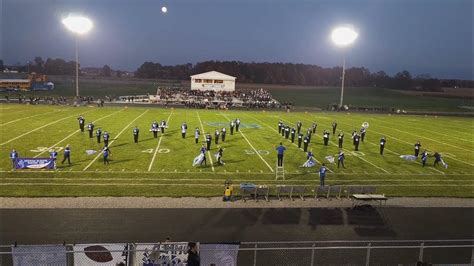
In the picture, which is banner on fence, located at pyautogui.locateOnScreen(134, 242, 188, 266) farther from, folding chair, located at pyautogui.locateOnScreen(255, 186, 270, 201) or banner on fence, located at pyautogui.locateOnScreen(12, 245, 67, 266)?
folding chair, located at pyautogui.locateOnScreen(255, 186, 270, 201)

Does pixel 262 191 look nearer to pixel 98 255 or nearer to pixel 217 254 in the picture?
pixel 217 254

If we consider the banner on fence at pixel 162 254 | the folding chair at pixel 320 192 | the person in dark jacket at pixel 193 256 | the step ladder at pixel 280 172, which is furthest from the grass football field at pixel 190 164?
the person in dark jacket at pixel 193 256

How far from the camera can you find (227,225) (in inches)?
515

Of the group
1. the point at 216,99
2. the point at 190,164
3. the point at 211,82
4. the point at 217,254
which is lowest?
the point at 190,164

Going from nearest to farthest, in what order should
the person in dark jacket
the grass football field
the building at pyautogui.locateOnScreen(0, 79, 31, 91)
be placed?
the person in dark jacket < the grass football field < the building at pyautogui.locateOnScreen(0, 79, 31, 91)

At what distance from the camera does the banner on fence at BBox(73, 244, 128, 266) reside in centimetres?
814

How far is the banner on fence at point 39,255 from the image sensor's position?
7973 millimetres

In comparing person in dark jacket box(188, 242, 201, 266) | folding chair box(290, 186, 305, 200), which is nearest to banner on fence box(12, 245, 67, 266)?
person in dark jacket box(188, 242, 201, 266)

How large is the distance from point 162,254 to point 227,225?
→ 4.91 m

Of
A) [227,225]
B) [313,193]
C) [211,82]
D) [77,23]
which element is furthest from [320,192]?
[211,82]

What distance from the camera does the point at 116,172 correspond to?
1939 cm

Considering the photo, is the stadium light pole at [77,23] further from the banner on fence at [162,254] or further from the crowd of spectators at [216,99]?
the banner on fence at [162,254]

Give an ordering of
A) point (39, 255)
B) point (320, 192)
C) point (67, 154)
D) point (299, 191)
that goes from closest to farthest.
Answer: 1. point (39, 255)
2. point (299, 191)
3. point (320, 192)
4. point (67, 154)

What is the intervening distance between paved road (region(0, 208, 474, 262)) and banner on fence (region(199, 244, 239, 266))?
3.23 metres
